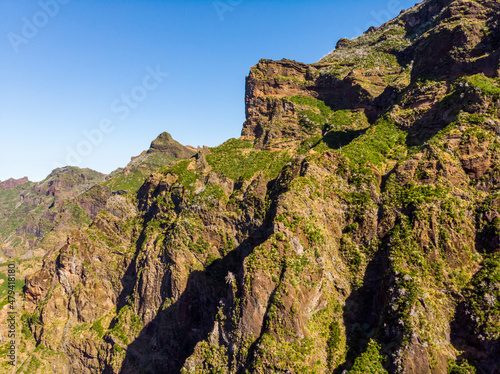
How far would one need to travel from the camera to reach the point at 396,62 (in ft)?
339

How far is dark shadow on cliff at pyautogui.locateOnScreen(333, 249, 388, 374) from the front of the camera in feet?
139

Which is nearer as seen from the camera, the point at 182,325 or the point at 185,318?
the point at 182,325

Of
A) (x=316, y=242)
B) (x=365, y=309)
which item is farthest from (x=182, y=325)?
(x=365, y=309)

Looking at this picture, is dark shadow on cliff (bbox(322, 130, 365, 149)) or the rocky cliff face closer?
the rocky cliff face

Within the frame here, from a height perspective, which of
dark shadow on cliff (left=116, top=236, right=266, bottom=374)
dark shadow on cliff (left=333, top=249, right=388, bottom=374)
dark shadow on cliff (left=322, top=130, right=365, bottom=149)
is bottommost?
dark shadow on cliff (left=116, top=236, right=266, bottom=374)

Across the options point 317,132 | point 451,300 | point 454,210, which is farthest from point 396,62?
point 451,300

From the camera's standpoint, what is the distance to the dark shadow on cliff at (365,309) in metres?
42.4

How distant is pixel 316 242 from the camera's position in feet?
166

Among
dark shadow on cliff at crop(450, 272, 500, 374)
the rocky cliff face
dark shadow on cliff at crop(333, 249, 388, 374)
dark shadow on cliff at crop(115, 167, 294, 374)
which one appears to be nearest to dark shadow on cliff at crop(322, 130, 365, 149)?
the rocky cliff face

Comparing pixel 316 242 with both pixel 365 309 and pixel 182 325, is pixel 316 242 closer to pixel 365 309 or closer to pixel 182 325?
pixel 365 309

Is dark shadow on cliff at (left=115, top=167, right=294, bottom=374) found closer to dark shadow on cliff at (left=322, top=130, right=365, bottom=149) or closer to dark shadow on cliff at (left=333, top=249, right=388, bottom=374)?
dark shadow on cliff at (left=322, top=130, right=365, bottom=149)

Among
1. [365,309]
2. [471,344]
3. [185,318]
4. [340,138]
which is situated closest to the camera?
[471,344]

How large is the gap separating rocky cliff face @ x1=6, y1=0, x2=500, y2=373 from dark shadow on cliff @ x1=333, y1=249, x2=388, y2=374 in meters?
0.30

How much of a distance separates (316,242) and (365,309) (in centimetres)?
1335
